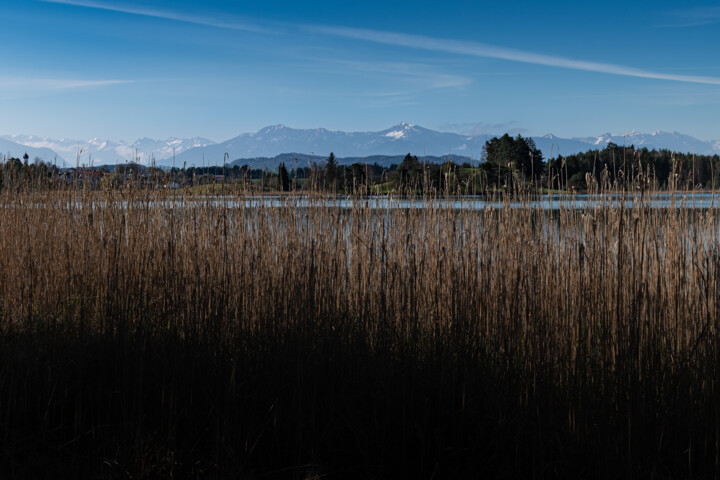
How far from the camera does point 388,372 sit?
1853 millimetres

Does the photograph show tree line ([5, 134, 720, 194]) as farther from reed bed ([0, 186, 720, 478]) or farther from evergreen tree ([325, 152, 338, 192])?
reed bed ([0, 186, 720, 478])


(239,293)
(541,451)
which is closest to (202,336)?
(239,293)

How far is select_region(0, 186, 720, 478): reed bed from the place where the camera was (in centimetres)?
180

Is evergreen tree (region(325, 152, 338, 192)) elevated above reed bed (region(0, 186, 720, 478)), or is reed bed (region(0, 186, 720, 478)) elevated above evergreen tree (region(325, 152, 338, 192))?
evergreen tree (region(325, 152, 338, 192))

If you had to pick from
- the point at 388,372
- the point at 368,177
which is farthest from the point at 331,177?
the point at 388,372

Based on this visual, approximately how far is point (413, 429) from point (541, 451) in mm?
425

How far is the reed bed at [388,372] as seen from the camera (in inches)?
70.7

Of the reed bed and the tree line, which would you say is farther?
the tree line

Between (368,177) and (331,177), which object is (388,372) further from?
(331,177)

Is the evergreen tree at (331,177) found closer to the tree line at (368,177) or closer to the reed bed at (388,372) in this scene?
the tree line at (368,177)

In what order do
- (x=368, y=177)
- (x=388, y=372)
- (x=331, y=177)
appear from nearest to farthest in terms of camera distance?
(x=388, y=372) → (x=368, y=177) → (x=331, y=177)

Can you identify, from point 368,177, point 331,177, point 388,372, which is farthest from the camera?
point 331,177

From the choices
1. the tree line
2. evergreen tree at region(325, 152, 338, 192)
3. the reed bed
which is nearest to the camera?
the reed bed

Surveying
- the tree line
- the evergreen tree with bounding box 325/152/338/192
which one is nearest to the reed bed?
the tree line
